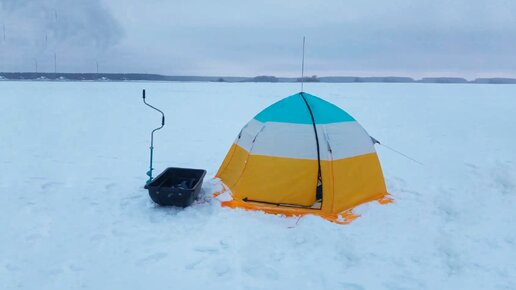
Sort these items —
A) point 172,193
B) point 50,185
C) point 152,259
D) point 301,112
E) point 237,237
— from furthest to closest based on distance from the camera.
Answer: point 50,185
point 301,112
point 172,193
point 237,237
point 152,259

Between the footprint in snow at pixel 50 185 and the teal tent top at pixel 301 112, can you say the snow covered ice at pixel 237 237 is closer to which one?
the footprint in snow at pixel 50 185

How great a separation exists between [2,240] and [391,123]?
16.8m

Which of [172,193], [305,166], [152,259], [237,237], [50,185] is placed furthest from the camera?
[50,185]

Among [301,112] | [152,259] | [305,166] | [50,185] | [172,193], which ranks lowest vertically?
[152,259]

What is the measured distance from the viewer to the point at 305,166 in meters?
5.49

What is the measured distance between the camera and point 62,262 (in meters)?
4.02

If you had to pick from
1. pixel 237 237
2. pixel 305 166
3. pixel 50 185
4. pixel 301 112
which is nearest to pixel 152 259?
pixel 237 237

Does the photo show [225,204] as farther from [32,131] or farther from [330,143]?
[32,131]

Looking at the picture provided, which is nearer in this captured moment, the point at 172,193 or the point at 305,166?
the point at 172,193

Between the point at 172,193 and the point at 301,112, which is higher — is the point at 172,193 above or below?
below

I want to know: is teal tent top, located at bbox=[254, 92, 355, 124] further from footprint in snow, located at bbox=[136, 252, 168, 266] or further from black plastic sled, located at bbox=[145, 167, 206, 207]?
footprint in snow, located at bbox=[136, 252, 168, 266]

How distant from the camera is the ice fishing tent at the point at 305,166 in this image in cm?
540

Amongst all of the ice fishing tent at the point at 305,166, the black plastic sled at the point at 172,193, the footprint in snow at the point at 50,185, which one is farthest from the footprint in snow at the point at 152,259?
the footprint in snow at the point at 50,185

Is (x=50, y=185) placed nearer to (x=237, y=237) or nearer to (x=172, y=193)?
(x=172, y=193)
